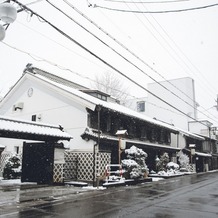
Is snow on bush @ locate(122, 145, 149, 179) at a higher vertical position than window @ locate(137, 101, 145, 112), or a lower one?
lower

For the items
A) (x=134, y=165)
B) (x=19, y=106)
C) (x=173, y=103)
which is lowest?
(x=134, y=165)

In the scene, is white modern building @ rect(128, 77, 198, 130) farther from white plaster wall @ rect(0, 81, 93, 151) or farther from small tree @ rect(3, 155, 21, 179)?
small tree @ rect(3, 155, 21, 179)

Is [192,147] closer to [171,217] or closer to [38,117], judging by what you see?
[38,117]

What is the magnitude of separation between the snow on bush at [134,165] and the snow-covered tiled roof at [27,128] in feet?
17.5

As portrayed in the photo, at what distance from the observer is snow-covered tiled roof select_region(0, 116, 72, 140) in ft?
42.3

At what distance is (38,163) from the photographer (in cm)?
1581

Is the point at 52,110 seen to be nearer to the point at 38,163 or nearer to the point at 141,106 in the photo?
the point at 38,163

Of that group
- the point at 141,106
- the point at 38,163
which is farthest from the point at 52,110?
the point at 141,106

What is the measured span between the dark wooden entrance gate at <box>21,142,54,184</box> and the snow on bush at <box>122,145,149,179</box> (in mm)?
5571

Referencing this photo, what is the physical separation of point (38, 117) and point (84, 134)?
6369mm

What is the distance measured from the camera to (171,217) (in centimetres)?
722

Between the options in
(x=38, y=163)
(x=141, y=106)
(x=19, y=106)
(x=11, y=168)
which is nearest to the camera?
(x=38, y=163)

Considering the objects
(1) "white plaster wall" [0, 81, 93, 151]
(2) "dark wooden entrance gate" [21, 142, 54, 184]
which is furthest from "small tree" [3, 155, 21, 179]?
(1) "white plaster wall" [0, 81, 93, 151]

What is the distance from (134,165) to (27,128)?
838cm
